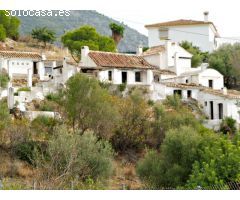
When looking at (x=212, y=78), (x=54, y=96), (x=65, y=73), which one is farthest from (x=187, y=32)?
(x=54, y=96)

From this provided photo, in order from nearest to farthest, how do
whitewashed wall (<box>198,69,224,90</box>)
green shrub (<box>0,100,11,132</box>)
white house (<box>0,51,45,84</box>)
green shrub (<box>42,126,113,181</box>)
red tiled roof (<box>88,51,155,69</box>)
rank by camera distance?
green shrub (<box>42,126,113,181</box>) < green shrub (<box>0,100,11,132</box>) < white house (<box>0,51,45,84</box>) < red tiled roof (<box>88,51,155,69</box>) < whitewashed wall (<box>198,69,224,90</box>)

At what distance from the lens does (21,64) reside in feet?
146

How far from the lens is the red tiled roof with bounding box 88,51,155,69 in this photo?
143 ft

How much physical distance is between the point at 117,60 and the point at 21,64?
665 cm

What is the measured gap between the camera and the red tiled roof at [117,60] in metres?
43.6

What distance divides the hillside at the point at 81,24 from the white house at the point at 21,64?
163ft

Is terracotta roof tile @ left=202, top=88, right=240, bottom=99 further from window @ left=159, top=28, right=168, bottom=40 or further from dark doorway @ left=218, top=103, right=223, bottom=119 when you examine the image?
window @ left=159, top=28, right=168, bottom=40

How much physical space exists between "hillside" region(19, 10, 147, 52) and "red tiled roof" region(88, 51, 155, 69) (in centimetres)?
4990

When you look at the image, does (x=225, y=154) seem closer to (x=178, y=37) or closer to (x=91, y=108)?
(x=91, y=108)

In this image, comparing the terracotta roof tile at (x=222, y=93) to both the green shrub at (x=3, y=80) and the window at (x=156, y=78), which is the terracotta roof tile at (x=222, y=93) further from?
the green shrub at (x=3, y=80)

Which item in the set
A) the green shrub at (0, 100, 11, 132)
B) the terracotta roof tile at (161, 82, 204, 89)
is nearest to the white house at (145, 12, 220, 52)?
the terracotta roof tile at (161, 82, 204, 89)

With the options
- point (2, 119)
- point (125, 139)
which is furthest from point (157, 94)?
point (2, 119)

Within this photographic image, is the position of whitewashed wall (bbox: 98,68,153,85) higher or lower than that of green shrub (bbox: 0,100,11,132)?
higher

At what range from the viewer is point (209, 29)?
58.4 m
